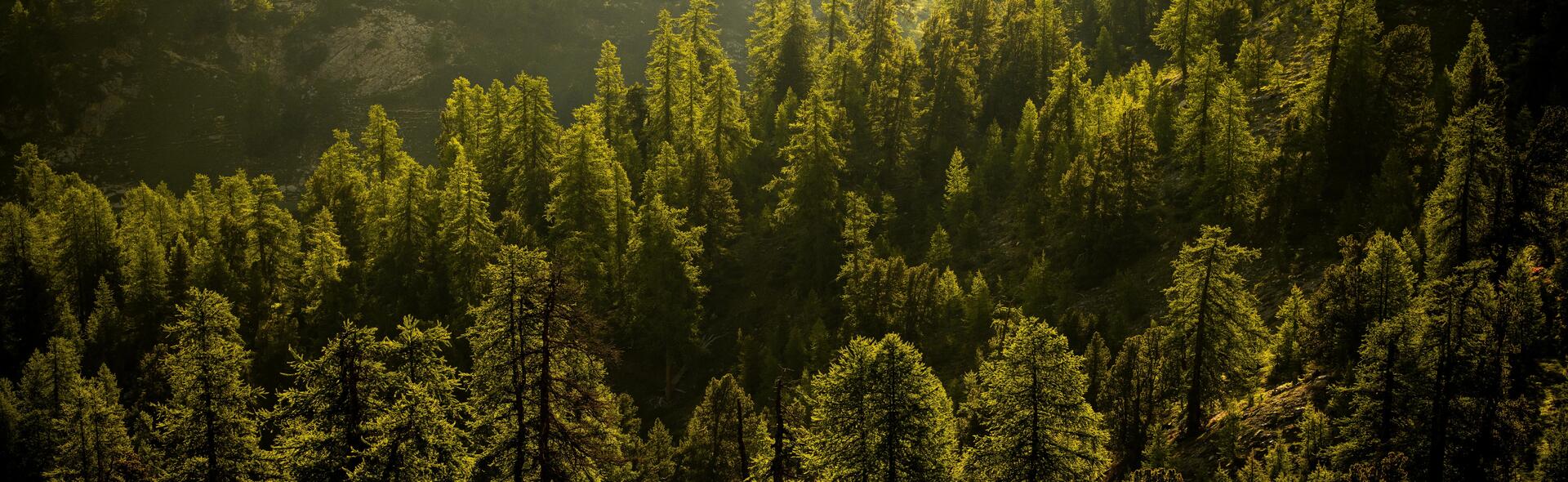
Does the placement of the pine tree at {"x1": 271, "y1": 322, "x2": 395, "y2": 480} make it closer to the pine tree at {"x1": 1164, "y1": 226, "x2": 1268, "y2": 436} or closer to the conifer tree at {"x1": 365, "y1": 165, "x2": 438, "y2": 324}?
the pine tree at {"x1": 1164, "y1": 226, "x2": 1268, "y2": 436}

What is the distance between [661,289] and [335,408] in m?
31.6

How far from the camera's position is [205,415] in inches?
940

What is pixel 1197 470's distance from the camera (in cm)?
Result: 3291

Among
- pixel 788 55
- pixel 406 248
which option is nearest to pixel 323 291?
pixel 406 248

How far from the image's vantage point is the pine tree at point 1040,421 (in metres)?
23.2

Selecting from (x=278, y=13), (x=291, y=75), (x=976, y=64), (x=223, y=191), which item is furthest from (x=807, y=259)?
(x=278, y=13)

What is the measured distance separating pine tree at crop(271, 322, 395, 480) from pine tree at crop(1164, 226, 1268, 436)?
26470mm

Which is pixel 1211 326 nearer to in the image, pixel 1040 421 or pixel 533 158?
pixel 1040 421

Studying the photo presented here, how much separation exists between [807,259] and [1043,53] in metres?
27.0

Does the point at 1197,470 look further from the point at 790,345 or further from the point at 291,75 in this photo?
the point at 291,75

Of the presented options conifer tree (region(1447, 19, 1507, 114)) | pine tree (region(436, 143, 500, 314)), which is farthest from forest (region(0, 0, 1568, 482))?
pine tree (region(436, 143, 500, 314))

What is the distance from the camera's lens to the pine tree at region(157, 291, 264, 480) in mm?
23719

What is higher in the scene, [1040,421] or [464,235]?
[464,235]

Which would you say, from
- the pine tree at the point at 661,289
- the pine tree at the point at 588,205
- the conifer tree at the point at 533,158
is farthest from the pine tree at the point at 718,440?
the conifer tree at the point at 533,158
